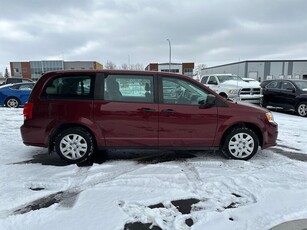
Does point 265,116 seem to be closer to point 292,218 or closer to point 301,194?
point 301,194

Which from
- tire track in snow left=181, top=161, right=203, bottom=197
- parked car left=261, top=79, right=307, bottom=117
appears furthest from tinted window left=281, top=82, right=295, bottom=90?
tire track in snow left=181, top=161, right=203, bottom=197

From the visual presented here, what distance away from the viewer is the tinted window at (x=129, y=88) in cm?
494

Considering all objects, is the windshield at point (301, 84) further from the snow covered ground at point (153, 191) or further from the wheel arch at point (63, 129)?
the wheel arch at point (63, 129)

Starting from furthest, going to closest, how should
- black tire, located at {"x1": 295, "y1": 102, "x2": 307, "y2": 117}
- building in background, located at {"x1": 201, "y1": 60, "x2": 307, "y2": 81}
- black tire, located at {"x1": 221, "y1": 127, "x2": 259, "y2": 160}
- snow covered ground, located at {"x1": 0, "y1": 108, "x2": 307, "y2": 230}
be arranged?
building in background, located at {"x1": 201, "y1": 60, "x2": 307, "y2": 81} < black tire, located at {"x1": 295, "y1": 102, "x2": 307, "y2": 117} < black tire, located at {"x1": 221, "y1": 127, "x2": 259, "y2": 160} < snow covered ground, located at {"x1": 0, "y1": 108, "x2": 307, "y2": 230}

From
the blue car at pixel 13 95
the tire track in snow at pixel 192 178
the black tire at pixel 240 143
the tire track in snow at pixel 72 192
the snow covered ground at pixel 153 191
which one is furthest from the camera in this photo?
the blue car at pixel 13 95

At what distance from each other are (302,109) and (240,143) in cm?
797

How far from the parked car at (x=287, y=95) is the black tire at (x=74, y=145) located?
10.0 meters

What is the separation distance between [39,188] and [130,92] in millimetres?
2214

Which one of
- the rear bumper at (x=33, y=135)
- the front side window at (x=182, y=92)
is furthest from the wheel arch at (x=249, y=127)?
the rear bumper at (x=33, y=135)

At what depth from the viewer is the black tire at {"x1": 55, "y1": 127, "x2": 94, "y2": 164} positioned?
16.3 feet

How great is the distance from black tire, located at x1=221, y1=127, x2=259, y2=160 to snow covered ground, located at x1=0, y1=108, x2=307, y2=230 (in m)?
0.20

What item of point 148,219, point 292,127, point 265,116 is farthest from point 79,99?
point 292,127

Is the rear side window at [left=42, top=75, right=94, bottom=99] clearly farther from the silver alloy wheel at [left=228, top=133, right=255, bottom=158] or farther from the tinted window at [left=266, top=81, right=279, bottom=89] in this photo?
the tinted window at [left=266, top=81, right=279, bottom=89]

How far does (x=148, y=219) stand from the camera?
10.2ft
